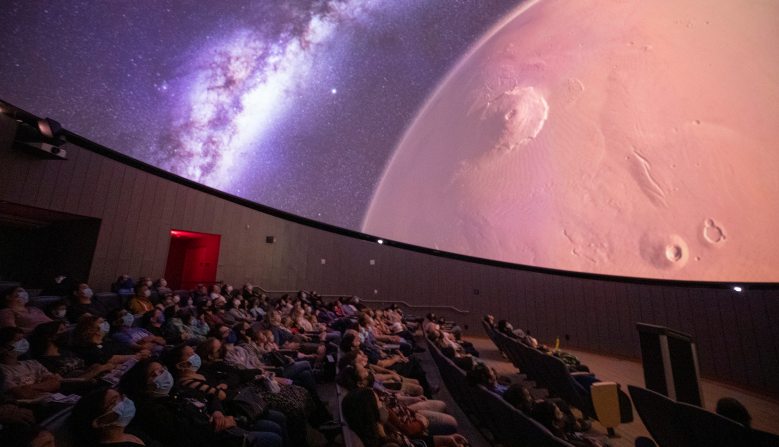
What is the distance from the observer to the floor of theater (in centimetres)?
267

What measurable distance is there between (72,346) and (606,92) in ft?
31.8

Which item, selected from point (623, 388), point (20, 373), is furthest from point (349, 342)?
point (623, 388)

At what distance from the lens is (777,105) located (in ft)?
19.1

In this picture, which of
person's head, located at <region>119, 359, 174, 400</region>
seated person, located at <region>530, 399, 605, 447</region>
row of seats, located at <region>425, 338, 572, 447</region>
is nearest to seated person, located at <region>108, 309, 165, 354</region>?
person's head, located at <region>119, 359, 174, 400</region>

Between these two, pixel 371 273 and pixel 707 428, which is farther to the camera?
pixel 371 273

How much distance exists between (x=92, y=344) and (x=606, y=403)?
406 cm

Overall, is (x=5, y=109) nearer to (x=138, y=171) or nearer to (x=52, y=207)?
(x=52, y=207)

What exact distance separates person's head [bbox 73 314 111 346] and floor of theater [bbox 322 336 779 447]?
183 centimetres

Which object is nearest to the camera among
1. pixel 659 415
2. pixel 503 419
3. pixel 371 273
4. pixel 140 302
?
pixel 503 419

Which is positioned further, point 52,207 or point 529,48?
point 529,48

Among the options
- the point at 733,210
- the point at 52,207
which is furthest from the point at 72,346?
the point at 733,210

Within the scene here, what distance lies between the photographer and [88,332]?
2434 mm

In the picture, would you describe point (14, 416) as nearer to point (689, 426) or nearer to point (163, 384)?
point (163, 384)

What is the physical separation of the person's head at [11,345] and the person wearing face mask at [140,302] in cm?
180
